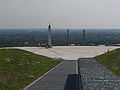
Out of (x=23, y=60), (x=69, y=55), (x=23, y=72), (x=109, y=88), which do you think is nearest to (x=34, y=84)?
(x=23, y=72)

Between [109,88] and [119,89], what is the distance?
367 millimetres

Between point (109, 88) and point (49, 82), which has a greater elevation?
point (109, 88)

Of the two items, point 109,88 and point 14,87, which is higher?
point 109,88

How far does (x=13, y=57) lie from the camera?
29969 mm

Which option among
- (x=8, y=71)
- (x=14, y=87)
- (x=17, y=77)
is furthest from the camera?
(x=8, y=71)

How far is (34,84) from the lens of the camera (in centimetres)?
1781

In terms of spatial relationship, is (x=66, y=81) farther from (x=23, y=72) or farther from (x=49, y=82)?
(x=23, y=72)

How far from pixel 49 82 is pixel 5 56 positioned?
494 inches

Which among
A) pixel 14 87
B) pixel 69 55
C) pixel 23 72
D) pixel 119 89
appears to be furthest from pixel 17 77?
pixel 69 55

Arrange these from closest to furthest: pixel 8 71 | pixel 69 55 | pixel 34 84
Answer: pixel 34 84, pixel 8 71, pixel 69 55

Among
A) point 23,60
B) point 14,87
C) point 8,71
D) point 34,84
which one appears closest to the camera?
point 14,87

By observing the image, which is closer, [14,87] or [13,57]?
[14,87]

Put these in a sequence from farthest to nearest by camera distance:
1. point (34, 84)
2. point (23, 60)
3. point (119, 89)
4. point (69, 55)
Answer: point (69, 55) → point (23, 60) → point (34, 84) → point (119, 89)

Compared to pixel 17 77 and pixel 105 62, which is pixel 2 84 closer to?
pixel 17 77
